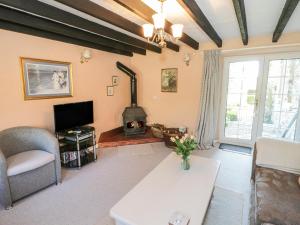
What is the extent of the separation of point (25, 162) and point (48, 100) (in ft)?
4.15

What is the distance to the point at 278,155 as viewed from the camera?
2.25 m

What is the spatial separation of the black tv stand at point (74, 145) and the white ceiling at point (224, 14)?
6.25ft

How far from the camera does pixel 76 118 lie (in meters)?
3.35

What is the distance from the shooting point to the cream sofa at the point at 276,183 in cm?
142

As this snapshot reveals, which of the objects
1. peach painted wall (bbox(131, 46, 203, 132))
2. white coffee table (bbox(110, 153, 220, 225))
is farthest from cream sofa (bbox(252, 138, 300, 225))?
peach painted wall (bbox(131, 46, 203, 132))

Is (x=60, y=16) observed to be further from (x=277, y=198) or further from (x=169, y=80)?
(x=277, y=198)

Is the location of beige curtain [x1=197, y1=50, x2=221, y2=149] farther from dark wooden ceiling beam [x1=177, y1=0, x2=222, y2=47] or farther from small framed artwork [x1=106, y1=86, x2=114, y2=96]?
small framed artwork [x1=106, y1=86, x2=114, y2=96]

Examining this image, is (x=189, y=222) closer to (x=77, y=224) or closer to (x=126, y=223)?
(x=126, y=223)

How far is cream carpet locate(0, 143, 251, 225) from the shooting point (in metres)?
1.95

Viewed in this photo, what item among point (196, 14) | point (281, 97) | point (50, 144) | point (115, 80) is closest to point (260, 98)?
point (281, 97)

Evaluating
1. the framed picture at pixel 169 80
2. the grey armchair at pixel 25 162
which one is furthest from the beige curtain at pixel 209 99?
the grey armchair at pixel 25 162

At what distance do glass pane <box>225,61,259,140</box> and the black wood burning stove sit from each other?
7.11 ft

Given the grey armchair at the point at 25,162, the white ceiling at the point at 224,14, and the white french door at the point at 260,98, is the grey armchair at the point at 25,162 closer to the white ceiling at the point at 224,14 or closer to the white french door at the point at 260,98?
the white ceiling at the point at 224,14

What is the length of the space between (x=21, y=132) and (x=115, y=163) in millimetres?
1603
